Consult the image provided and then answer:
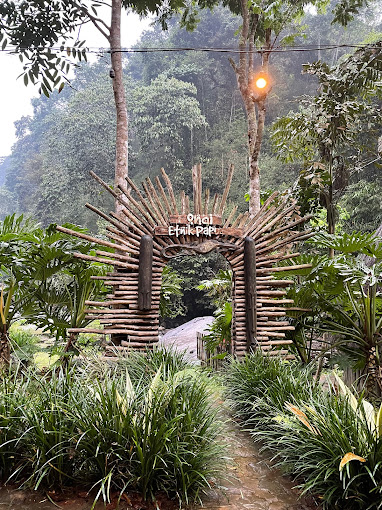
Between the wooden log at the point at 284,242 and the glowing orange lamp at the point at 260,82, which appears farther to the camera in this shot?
the glowing orange lamp at the point at 260,82

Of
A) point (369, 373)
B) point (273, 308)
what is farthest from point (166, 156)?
point (369, 373)

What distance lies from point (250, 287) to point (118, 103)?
9.86 feet

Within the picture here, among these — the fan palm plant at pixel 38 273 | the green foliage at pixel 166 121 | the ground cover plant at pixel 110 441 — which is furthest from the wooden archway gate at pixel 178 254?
the green foliage at pixel 166 121

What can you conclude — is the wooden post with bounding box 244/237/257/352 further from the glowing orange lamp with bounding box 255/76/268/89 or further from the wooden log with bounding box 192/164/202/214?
the glowing orange lamp with bounding box 255/76/268/89

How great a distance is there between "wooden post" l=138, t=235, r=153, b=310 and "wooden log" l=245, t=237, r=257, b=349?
3.65 ft

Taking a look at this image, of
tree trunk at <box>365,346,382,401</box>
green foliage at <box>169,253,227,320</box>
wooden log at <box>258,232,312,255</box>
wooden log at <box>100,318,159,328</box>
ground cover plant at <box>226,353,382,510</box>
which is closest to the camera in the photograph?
ground cover plant at <box>226,353,382,510</box>

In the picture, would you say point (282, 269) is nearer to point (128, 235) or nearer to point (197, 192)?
point (197, 192)

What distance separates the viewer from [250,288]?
16.1 feet

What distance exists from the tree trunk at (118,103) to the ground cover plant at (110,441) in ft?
10.5

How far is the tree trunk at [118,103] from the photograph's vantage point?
543 cm

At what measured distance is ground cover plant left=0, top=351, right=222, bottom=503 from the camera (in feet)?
7.32

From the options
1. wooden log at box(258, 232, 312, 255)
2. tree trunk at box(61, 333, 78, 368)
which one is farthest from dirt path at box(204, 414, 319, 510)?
wooden log at box(258, 232, 312, 255)

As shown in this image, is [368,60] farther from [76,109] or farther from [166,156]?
[76,109]

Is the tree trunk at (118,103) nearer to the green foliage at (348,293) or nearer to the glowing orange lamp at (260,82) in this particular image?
the glowing orange lamp at (260,82)
